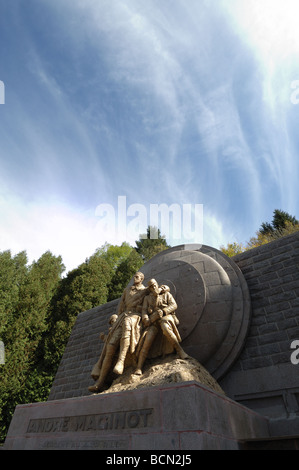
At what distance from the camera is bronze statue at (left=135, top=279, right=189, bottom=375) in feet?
16.6

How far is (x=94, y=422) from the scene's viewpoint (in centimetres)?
377

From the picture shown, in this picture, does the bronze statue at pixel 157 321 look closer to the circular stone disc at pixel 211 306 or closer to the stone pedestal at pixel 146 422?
the circular stone disc at pixel 211 306

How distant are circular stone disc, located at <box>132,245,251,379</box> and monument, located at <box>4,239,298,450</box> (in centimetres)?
2

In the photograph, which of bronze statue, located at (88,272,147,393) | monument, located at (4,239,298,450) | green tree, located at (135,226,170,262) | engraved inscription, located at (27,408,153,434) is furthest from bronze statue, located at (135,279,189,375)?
green tree, located at (135,226,170,262)

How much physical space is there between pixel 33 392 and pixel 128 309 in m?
11.2

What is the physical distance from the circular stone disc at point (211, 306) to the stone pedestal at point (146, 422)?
139 cm

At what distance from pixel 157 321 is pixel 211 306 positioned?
1352mm

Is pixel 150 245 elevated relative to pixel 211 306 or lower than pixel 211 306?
elevated

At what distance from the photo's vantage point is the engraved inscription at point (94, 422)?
343cm

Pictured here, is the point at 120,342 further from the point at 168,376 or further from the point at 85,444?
the point at 85,444

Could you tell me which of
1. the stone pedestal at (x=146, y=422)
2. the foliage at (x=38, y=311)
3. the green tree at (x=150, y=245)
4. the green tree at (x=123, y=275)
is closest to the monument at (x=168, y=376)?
the stone pedestal at (x=146, y=422)

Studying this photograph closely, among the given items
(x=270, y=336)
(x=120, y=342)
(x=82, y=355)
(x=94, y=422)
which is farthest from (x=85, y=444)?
(x=82, y=355)

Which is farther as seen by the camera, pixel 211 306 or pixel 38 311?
pixel 38 311

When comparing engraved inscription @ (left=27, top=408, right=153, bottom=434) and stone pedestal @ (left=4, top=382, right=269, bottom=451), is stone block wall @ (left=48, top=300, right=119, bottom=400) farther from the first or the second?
stone pedestal @ (left=4, top=382, right=269, bottom=451)
